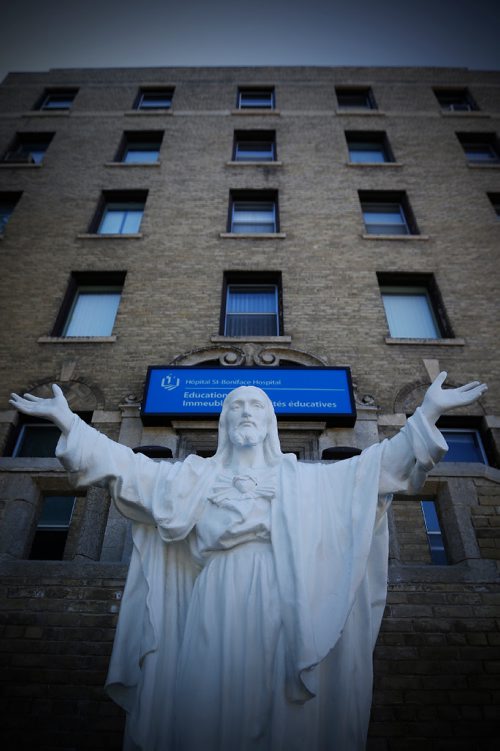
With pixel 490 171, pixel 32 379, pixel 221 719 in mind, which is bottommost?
pixel 221 719

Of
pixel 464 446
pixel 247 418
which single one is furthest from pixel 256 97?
pixel 247 418

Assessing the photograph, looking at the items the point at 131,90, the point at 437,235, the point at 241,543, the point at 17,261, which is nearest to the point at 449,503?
the point at 241,543

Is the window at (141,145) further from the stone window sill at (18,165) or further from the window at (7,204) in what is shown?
the window at (7,204)

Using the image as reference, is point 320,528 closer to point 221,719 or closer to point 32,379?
point 221,719

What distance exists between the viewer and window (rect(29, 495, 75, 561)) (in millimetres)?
6695

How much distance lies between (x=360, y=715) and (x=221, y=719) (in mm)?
797

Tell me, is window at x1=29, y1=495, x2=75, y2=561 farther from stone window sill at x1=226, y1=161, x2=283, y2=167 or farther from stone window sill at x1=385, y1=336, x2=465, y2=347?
stone window sill at x1=226, y1=161, x2=283, y2=167

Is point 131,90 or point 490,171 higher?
point 131,90

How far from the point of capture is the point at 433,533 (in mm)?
6742

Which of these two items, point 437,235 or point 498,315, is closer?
point 498,315

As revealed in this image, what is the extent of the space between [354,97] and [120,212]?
10.1 m

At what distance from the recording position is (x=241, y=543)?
117 inches

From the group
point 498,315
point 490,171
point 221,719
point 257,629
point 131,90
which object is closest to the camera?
point 221,719

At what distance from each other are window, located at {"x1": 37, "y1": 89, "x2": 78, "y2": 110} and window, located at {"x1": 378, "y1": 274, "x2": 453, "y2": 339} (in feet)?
44.3
